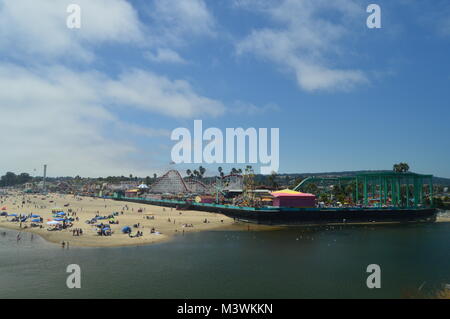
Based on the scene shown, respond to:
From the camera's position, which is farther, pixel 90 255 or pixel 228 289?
pixel 90 255

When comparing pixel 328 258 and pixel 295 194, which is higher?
pixel 295 194

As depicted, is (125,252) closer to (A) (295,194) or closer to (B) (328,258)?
(B) (328,258)

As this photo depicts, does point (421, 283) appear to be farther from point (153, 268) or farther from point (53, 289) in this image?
point (53, 289)
